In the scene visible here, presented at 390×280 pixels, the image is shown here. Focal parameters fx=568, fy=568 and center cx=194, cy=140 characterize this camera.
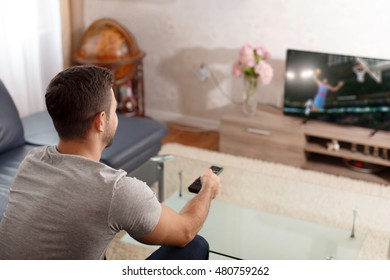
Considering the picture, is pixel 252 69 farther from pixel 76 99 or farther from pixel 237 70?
pixel 76 99

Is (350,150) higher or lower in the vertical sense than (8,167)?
lower

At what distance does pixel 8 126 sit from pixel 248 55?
1.63m

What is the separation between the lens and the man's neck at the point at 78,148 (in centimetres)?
164

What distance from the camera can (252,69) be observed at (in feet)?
12.6

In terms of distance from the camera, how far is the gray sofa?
2977mm

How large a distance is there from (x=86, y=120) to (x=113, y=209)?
0.27 metres

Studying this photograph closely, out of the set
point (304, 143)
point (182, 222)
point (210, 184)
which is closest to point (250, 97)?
point (304, 143)

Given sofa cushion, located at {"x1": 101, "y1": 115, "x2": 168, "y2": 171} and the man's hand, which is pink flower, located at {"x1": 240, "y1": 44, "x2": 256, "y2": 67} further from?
the man's hand

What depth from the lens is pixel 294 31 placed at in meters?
3.94

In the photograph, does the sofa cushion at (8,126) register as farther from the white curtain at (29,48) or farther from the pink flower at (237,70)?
the pink flower at (237,70)

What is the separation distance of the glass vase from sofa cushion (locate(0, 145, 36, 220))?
1559 millimetres

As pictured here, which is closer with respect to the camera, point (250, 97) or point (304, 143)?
point (304, 143)
